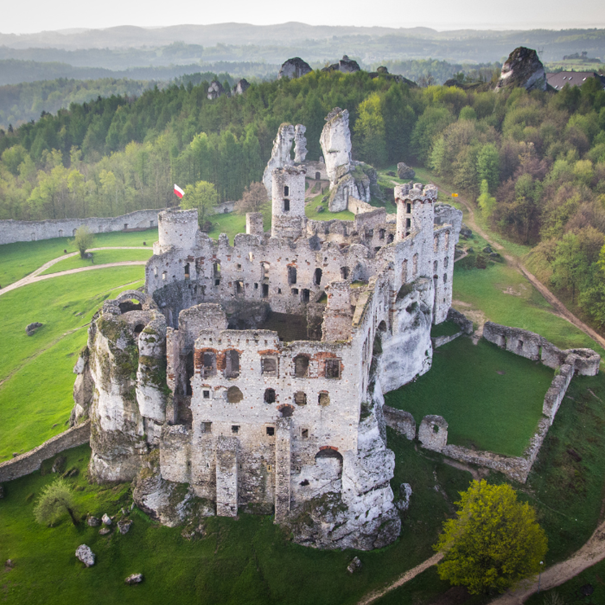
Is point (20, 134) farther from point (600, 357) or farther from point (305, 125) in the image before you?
point (600, 357)

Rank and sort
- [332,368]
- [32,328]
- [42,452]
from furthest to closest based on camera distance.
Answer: [32,328] < [42,452] < [332,368]

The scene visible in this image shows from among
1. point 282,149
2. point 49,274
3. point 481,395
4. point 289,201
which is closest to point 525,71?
point 282,149

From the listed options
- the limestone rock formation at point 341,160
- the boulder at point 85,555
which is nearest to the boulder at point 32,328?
the boulder at point 85,555

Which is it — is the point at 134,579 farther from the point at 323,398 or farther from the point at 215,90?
the point at 215,90

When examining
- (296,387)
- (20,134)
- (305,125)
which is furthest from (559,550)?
(20,134)

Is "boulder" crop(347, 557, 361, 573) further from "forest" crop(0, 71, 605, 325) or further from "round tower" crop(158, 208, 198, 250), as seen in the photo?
"forest" crop(0, 71, 605, 325)

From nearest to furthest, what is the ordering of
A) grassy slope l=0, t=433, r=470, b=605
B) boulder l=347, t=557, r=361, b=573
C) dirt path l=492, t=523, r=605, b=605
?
grassy slope l=0, t=433, r=470, b=605
boulder l=347, t=557, r=361, b=573
dirt path l=492, t=523, r=605, b=605

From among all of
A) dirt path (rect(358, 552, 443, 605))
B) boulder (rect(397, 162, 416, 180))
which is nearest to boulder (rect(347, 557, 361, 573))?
dirt path (rect(358, 552, 443, 605))

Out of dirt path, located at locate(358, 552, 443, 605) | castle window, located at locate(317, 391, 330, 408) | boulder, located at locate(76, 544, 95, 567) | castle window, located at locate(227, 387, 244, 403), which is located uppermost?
castle window, located at locate(317, 391, 330, 408)
